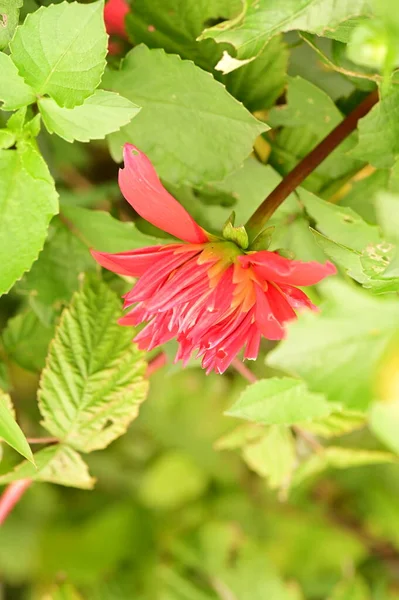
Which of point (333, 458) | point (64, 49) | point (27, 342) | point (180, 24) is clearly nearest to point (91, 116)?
point (64, 49)

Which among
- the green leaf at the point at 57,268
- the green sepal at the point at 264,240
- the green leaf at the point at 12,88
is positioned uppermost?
the green leaf at the point at 12,88

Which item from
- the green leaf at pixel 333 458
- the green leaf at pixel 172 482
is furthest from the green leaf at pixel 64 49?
Result: the green leaf at pixel 172 482

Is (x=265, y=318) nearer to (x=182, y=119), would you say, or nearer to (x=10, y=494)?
(x=182, y=119)

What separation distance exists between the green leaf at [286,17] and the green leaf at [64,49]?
0.07 meters

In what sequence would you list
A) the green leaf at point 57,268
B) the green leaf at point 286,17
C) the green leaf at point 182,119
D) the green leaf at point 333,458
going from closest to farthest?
the green leaf at point 286,17 → the green leaf at point 182,119 → the green leaf at point 57,268 → the green leaf at point 333,458

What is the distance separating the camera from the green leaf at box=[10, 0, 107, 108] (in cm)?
39

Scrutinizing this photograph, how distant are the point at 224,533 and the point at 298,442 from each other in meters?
0.27

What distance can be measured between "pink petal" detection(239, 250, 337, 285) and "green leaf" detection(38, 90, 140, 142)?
0.40 feet

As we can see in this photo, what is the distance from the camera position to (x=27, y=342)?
0.61 metres

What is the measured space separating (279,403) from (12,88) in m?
0.27

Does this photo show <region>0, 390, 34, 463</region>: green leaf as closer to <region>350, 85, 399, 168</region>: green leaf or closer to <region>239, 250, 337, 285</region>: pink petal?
<region>239, 250, 337, 285</region>: pink petal

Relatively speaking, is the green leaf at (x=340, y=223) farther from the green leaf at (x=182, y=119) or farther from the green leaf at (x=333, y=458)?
the green leaf at (x=333, y=458)

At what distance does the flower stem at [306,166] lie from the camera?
17.7 inches

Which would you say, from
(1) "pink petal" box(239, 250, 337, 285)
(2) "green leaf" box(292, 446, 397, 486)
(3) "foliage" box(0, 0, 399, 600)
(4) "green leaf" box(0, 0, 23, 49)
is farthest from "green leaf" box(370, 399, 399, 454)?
(2) "green leaf" box(292, 446, 397, 486)
